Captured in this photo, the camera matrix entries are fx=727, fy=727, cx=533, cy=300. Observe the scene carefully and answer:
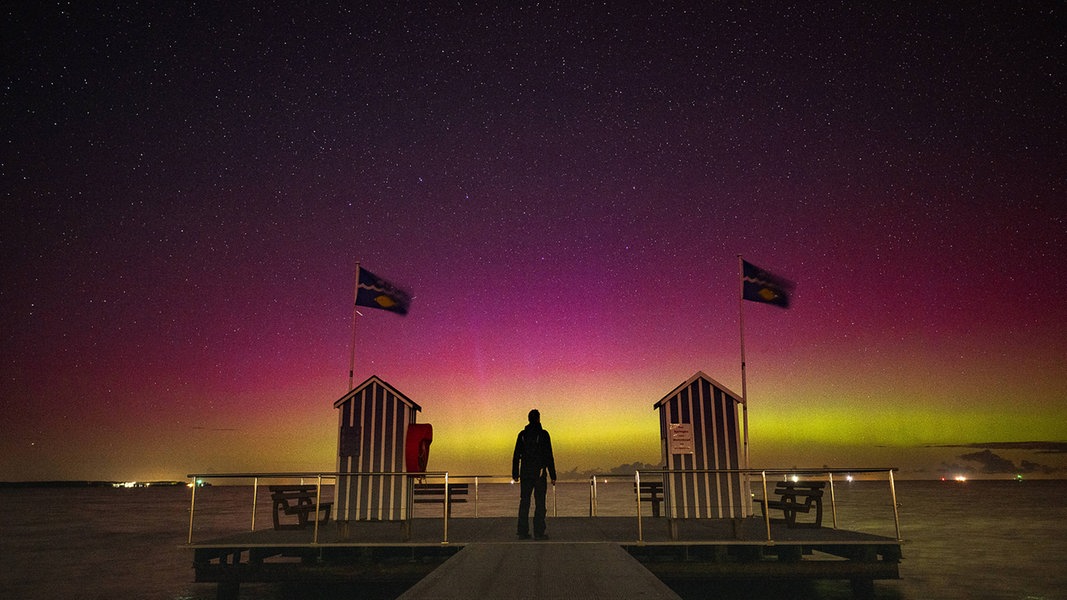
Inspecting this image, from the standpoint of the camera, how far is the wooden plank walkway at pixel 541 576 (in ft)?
23.9

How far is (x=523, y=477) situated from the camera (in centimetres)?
1218

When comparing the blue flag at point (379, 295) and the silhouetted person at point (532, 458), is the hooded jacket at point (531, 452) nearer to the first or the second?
the silhouetted person at point (532, 458)

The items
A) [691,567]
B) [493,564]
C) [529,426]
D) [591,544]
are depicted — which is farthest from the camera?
[691,567]

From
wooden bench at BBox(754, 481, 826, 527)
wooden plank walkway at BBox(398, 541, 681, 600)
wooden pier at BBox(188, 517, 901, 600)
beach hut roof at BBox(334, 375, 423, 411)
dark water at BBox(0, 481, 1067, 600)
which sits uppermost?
beach hut roof at BBox(334, 375, 423, 411)

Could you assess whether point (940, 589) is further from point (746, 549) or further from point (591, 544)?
point (591, 544)

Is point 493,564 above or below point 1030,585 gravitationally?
above

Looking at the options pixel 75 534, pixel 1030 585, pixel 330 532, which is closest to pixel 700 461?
pixel 330 532

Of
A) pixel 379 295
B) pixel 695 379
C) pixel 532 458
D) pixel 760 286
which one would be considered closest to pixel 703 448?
pixel 695 379

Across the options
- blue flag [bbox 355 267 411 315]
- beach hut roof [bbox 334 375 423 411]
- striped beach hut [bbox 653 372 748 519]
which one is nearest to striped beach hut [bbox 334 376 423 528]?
→ beach hut roof [bbox 334 375 423 411]

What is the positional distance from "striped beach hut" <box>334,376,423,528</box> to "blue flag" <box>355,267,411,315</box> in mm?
3063

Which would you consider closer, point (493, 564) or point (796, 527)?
point (493, 564)

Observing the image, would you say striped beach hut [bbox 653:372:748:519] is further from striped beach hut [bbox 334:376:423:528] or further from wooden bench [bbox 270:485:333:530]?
wooden bench [bbox 270:485:333:530]

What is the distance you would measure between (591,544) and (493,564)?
2382 millimetres

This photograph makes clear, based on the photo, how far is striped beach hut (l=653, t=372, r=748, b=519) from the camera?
16.5 m
